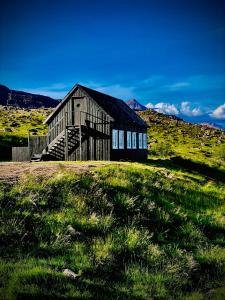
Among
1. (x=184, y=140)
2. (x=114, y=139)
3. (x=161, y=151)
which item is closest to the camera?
(x=114, y=139)

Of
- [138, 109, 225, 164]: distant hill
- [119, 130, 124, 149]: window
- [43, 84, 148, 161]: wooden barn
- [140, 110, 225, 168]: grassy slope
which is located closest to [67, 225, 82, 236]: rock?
[43, 84, 148, 161]: wooden barn

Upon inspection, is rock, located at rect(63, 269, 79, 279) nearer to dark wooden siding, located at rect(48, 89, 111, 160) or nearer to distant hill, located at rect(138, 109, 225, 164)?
dark wooden siding, located at rect(48, 89, 111, 160)

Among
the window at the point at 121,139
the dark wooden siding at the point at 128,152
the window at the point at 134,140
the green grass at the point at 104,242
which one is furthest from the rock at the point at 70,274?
the window at the point at 134,140

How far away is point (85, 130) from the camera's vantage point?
3312 centimetres

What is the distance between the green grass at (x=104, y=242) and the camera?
25.3 ft

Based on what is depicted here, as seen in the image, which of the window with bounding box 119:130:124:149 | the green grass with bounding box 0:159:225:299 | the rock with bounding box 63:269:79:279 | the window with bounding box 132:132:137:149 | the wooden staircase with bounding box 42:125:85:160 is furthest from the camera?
the window with bounding box 132:132:137:149

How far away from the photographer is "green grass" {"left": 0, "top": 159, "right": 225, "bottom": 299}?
25.3 feet

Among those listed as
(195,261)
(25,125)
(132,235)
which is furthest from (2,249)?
(25,125)

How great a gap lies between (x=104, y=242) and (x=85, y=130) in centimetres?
2332

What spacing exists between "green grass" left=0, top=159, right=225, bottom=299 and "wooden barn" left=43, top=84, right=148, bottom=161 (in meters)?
16.3

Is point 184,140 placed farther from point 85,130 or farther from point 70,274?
point 70,274

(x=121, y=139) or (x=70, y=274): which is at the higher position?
Result: (x=121, y=139)

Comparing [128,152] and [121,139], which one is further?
[128,152]

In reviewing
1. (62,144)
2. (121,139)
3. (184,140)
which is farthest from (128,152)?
(184,140)
